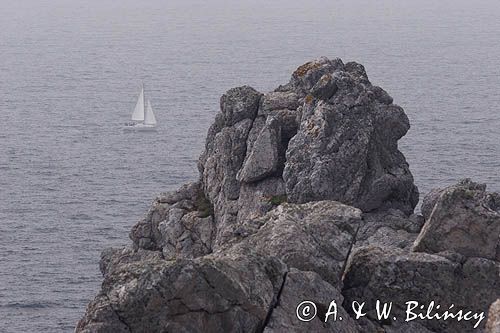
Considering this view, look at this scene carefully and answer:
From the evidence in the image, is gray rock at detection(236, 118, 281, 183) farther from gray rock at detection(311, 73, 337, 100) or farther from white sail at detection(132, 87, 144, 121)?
white sail at detection(132, 87, 144, 121)

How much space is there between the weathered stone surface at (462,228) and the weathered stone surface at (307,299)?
298 inches

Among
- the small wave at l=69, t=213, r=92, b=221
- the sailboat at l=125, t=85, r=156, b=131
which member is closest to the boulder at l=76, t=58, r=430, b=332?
the small wave at l=69, t=213, r=92, b=221

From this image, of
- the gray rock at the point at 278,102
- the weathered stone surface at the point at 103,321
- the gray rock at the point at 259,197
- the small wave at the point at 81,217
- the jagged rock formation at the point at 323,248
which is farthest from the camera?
the small wave at the point at 81,217

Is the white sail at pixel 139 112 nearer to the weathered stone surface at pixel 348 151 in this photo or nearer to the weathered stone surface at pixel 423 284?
the weathered stone surface at pixel 348 151

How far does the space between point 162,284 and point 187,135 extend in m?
142

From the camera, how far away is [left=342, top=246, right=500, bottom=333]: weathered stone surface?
38281 millimetres

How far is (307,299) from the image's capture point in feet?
114

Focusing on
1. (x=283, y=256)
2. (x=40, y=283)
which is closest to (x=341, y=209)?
(x=283, y=256)

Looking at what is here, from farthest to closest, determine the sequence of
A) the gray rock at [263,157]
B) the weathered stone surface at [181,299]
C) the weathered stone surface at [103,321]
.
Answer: the gray rock at [263,157] < the weathered stone surface at [181,299] < the weathered stone surface at [103,321]

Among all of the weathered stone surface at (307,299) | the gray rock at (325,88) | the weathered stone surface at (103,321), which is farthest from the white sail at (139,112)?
the weathered stone surface at (103,321)

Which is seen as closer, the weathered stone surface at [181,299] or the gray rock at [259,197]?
the weathered stone surface at [181,299]
